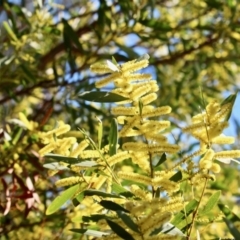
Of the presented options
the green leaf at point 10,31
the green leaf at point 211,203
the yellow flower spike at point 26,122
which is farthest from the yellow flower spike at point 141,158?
the green leaf at point 10,31

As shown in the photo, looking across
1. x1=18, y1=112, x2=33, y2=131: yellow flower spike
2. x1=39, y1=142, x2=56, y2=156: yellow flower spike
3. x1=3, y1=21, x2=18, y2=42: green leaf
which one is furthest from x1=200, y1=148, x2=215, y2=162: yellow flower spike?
x1=3, y1=21, x2=18, y2=42: green leaf

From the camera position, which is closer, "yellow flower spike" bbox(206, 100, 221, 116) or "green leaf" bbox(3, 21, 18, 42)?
"yellow flower spike" bbox(206, 100, 221, 116)

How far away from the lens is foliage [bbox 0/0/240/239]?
2.44 ft

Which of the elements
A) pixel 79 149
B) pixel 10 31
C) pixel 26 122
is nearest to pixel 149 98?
pixel 79 149

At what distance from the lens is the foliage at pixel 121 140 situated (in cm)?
74

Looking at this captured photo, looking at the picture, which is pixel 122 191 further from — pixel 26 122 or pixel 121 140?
pixel 121 140

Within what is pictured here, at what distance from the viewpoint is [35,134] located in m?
1.32

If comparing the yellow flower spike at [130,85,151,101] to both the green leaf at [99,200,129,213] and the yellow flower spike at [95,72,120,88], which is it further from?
the green leaf at [99,200,129,213]

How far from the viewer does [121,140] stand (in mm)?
1644

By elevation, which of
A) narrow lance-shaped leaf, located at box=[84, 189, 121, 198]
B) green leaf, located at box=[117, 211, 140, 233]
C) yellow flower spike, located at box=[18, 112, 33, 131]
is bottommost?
yellow flower spike, located at box=[18, 112, 33, 131]

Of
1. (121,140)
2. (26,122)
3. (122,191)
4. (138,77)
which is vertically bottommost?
(121,140)

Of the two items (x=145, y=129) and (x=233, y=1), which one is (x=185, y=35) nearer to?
(x=233, y=1)

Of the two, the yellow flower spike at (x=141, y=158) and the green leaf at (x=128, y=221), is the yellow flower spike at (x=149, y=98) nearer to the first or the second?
the yellow flower spike at (x=141, y=158)

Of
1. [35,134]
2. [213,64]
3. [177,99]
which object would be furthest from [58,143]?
[213,64]
